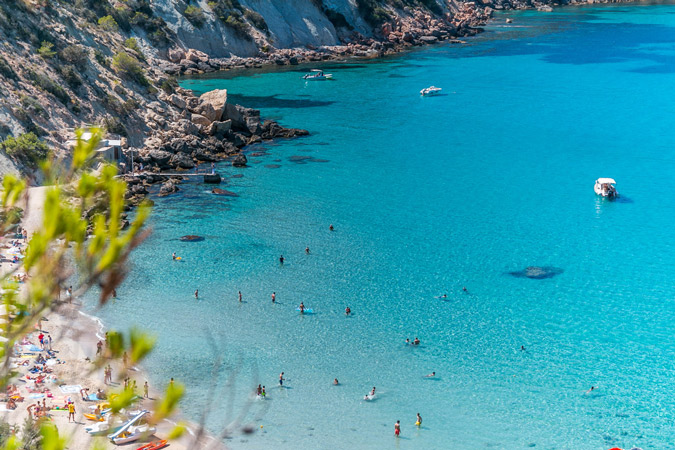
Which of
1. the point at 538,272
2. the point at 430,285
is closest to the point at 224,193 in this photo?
the point at 430,285

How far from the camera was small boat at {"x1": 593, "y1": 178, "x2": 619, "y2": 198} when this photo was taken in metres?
66.7

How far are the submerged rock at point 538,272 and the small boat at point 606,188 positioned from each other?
17.6 metres

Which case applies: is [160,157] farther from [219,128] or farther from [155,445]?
[155,445]

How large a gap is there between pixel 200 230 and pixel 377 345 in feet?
66.6

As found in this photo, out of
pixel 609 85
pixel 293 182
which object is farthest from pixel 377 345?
pixel 609 85

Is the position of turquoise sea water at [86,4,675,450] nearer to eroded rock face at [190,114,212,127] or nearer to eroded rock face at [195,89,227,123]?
eroded rock face at [195,89,227,123]

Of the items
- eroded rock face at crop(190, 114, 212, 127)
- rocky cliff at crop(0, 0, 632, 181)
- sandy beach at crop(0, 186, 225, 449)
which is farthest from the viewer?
eroded rock face at crop(190, 114, 212, 127)

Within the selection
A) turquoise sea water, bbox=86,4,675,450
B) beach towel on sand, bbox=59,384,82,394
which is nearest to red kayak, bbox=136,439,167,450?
turquoise sea water, bbox=86,4,675,450

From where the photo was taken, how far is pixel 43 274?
13383mm

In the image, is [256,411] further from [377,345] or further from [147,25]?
[147,25]

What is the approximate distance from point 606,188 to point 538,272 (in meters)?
19.2

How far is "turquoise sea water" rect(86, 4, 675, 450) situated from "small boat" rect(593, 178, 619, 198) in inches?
34.7

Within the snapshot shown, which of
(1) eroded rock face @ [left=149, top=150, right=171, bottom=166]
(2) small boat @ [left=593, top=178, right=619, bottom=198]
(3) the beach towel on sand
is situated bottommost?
(2) small boat @ [left=593, top=178, right=619, bottom=198]

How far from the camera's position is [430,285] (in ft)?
163
